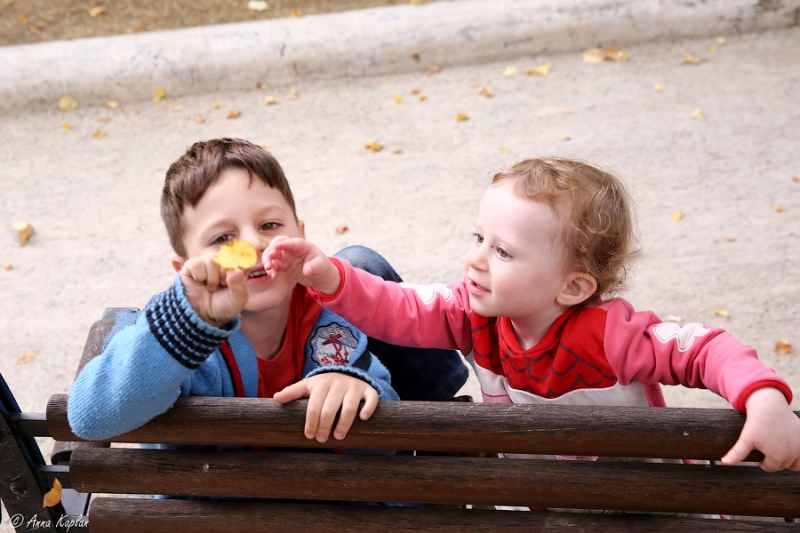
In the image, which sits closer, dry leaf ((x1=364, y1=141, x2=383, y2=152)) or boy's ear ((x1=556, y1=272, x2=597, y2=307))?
boy's ear ((x1=556, y1=272, x2=597, y2=307))

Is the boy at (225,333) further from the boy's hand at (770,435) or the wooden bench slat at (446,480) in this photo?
the boy's hand at (770,435)

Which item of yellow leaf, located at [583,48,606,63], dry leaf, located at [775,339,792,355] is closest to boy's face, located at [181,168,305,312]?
dry leaf, located at [775,339,792,355]

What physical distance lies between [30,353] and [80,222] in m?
1.00

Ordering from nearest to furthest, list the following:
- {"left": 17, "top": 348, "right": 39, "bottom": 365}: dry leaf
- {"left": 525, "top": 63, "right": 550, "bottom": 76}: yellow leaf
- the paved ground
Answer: {"left": 17, "top": 348, "right": 39, "bottom": 365}: dry leaf, the paved ground, {"left": 525, "top": 63, "right": 550, "bottom": 76}: yellow leaf

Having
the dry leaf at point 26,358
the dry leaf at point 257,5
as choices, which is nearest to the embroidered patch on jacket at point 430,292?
the dry leaf at point 26,358

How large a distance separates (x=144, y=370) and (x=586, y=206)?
0.98m

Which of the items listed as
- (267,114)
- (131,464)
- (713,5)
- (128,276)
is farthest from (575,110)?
(131,464)

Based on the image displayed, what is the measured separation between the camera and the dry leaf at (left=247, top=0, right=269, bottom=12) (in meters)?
5.84

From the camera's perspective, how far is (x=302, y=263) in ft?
5.70

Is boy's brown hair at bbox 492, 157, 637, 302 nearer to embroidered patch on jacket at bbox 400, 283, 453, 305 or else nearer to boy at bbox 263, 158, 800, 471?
boy at bbox 263, 158, 800, 471

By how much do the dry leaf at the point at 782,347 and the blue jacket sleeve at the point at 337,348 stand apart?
2077 millimetres

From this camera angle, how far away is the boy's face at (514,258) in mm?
1719

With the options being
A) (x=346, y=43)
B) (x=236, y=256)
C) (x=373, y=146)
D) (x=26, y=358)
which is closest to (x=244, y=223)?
(x=236, y=256)

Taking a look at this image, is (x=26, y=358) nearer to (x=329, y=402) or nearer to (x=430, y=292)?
(x=430, y=292)
